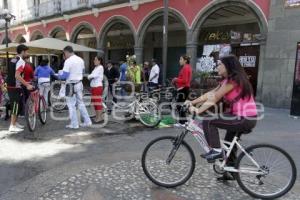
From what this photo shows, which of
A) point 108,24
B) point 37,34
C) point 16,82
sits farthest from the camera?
point 37,34

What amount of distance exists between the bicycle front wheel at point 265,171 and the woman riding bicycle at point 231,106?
0.29 meters

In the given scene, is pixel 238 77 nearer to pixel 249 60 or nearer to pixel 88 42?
pixel 249 60

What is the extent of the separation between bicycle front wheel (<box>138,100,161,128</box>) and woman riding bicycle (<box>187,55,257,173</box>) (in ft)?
14.4

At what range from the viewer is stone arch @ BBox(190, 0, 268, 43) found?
13.2 metres

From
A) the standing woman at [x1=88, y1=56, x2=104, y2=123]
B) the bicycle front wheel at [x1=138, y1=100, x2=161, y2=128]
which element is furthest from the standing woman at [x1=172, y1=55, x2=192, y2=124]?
the standing woman at [x1=88, y1=56, x2=104, y2=123]

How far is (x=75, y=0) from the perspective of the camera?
23.6 metres

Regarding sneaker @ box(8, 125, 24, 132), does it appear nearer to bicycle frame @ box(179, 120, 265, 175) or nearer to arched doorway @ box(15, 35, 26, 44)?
bicycle frame @ box(179, 120, 265, 175)

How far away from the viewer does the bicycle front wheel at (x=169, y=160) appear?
184 inches

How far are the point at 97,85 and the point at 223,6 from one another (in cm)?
→ 789

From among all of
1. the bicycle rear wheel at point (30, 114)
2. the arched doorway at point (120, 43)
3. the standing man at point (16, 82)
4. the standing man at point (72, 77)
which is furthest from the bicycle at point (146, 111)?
the arched doorway at point (120, 43)

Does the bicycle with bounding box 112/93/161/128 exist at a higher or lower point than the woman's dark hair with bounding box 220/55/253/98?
lower

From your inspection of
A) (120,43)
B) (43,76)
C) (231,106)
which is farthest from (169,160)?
(120,43)

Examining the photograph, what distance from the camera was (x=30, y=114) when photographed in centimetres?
773

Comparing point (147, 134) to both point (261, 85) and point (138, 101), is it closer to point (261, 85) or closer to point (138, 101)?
point (138, 101)
